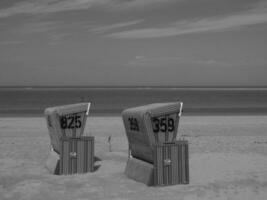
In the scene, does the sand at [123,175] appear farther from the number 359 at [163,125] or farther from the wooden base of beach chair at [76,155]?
the number 359 at [163,125]

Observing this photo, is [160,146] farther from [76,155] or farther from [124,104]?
[124,104]

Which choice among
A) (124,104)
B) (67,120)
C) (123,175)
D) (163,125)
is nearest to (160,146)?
(163,125)

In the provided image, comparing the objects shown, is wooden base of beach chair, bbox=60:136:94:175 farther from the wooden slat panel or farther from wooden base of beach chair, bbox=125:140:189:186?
the wooden slat panel

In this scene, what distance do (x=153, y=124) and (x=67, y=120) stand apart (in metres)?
3.20

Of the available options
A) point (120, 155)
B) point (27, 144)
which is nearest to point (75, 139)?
point (120, 155)

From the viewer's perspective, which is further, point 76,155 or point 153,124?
point 76,155

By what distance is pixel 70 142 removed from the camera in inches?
474

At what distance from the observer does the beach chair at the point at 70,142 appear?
1215cm

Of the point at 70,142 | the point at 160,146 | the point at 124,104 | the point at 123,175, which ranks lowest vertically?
the point at 124,104

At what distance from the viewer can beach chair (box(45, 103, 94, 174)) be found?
39.9 ft

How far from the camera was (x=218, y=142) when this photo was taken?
19219 millimetres

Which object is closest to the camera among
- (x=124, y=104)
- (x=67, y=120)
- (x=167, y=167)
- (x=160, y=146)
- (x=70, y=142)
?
(x=160, y=146)

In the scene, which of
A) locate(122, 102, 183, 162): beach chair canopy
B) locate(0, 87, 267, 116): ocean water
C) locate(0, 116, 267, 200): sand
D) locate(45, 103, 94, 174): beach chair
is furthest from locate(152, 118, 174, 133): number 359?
locate(0, 87, 267, 116): ocean water

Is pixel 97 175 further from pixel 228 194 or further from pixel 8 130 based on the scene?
pixel 8 130
